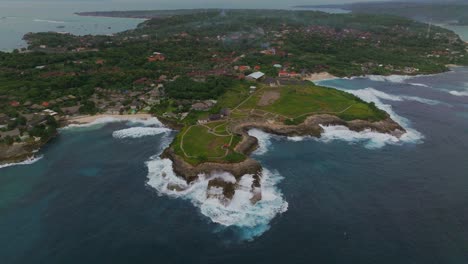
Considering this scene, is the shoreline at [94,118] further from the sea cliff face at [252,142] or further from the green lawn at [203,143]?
the sea cliff face at [252,142]

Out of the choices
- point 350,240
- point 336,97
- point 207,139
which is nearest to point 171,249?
point 350,240

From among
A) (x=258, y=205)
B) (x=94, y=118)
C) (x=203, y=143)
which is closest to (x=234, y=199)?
(x=258, y=205)

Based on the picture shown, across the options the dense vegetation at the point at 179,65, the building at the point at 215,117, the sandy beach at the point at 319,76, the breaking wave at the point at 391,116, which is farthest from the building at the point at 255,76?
the building at the point at 215,117

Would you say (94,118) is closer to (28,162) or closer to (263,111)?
(28,162)

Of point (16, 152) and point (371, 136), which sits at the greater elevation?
point (371, 136)

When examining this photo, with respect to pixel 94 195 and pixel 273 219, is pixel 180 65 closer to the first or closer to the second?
pixel 94 195

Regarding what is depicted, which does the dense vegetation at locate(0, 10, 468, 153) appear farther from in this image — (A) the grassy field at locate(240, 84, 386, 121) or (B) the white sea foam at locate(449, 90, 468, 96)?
(B) the white sea foam at locate(449, 90, 468, 96)
